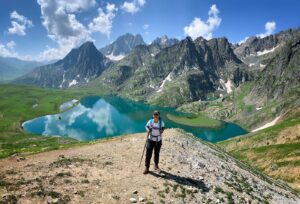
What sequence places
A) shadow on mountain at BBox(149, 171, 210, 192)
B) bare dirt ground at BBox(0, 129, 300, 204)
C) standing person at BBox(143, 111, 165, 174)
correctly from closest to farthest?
bare dirt ground at BBox(0, 129, 300, 204)
standing person at BBox(143, 111, 165, 174)
shadow on mountain at BBox(149, 171, 210, 192)

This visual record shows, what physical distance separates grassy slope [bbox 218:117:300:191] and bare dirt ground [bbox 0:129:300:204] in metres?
32.7

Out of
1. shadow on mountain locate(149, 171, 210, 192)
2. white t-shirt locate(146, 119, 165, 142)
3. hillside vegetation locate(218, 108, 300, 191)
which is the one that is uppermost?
white t-shirt locate(146, 119, 165, 142)

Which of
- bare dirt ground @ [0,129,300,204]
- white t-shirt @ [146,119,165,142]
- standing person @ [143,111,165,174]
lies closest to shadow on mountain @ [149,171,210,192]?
bare dirt ground @ [0,129,300,204]

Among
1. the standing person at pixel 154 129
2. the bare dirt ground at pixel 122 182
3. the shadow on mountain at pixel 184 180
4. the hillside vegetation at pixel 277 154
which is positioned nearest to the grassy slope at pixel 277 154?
the hillside vegetation at pixel 277 154

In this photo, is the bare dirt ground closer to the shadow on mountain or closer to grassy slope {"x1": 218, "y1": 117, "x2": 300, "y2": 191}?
the shadow on mountain

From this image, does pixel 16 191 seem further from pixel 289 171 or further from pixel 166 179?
pixel 289 171

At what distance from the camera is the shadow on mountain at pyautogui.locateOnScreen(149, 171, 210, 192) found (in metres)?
29.0

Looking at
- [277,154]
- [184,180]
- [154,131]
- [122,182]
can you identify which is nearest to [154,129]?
[154,131]

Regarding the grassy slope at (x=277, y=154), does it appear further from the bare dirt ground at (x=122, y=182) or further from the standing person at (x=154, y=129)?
the standing person at (x=154, y=129)

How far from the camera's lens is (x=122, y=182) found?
26.7 meters

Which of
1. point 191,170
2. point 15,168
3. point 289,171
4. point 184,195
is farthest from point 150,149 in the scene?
point 289,171

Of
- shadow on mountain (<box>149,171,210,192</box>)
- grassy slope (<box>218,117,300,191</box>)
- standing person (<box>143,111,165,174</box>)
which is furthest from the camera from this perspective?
grassy slope (<box>218,117,300,191</box>)

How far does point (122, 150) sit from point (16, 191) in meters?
18.9

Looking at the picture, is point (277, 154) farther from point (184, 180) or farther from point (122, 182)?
point (122, 182)
